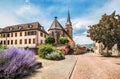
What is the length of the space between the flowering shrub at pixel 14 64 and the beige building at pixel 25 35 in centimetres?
3768

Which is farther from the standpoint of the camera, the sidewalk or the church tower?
the church tower

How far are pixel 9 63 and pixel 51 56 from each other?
12.6 meters

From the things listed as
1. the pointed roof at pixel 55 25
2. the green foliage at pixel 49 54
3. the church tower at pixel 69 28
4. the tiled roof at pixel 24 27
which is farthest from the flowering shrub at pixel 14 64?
the church tower at pixel 69 28

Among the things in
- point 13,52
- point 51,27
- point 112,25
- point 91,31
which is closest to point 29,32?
point 51,27

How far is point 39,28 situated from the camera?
47844 millimetres

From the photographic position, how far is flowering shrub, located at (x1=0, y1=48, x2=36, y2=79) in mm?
7285

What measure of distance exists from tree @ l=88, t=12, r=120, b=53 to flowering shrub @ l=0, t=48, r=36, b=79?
23.0 m

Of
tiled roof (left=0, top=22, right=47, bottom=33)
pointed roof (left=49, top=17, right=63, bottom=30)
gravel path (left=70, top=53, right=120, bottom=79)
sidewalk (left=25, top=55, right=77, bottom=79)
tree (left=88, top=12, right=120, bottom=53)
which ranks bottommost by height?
gravel path (left=70, top=53, right=120, bottom=79)

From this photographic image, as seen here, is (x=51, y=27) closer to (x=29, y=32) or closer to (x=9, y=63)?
(x=29, y=32)

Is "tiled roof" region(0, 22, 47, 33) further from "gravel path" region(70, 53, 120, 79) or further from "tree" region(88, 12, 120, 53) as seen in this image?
"gravel path" region(70, 53, 120, 79)

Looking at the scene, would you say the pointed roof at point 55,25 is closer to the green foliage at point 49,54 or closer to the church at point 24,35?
the church at point 24,35

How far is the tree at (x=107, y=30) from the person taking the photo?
2991 centimetres

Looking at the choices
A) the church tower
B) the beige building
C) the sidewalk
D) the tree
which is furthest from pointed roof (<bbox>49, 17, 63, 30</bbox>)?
the sidewalk

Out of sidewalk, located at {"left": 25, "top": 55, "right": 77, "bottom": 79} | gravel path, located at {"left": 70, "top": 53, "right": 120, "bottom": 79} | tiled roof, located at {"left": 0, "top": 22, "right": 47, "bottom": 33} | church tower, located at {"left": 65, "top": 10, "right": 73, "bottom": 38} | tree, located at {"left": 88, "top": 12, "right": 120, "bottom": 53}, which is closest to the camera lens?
sidewalk, located at {"left": 25, "top": 55, "right": 77, "bottom": 79}
